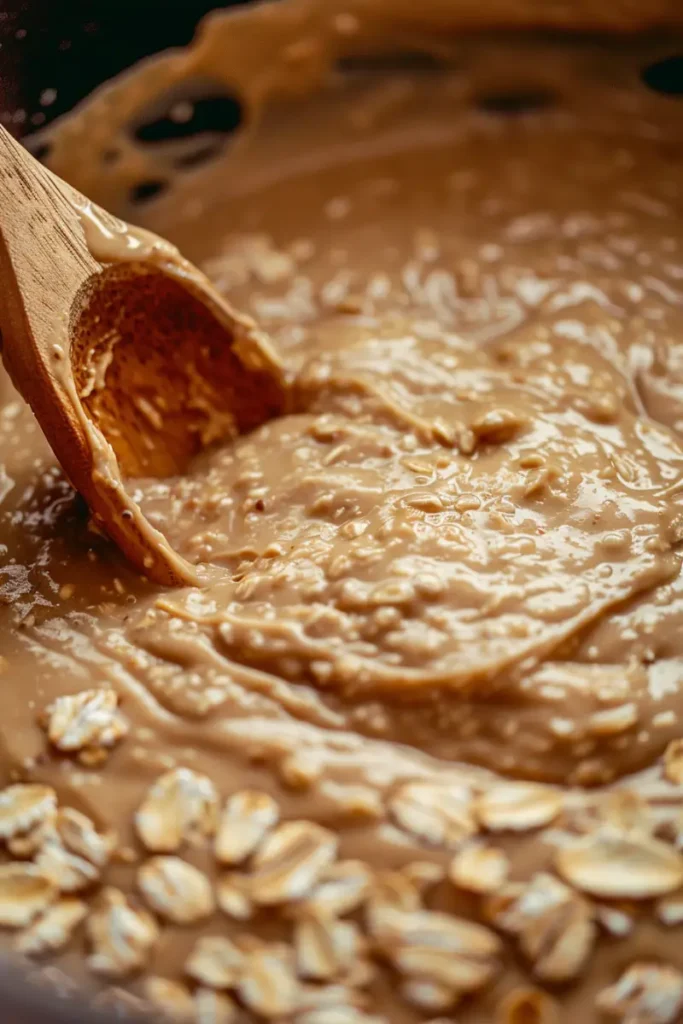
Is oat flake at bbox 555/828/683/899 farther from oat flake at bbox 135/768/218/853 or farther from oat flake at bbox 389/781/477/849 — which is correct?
oat flake at bbox 135/768/218/853

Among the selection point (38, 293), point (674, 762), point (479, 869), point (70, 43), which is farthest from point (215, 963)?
point (70, 43)

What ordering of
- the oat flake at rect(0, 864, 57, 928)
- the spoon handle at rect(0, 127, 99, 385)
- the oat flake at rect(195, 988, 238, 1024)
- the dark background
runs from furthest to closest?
the dark background, the spoon handle at rect(0, 127, 99, 385), the oat flake at rect(0, 864, 57, 928), the oat flake at rect(195, 988, 238, 1024)

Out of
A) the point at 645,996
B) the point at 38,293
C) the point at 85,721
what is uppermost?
the point at 38,293

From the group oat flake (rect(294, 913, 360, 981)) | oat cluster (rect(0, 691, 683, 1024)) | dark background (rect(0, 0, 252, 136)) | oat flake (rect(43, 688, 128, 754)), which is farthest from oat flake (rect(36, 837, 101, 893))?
dark background (rect(0, 0, 252, 136))

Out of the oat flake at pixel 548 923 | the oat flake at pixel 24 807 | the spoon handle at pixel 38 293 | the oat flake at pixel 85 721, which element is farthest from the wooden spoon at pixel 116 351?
the oat flake at pixel 548 923

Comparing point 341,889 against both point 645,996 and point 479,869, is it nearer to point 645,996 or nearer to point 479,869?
point 479,869

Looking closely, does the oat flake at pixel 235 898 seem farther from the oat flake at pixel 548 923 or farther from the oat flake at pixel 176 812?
the oat flake at pixel 548 923

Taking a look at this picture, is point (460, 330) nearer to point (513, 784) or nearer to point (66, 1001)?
point (513, 784)

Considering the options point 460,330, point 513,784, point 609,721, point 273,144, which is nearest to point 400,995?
point 513,784
